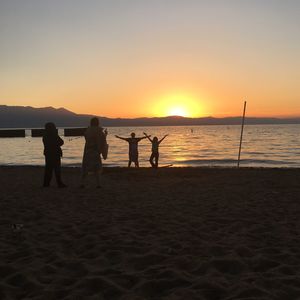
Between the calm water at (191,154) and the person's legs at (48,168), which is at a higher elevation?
the person's legs at (48,168)

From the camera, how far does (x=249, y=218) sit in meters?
6.75

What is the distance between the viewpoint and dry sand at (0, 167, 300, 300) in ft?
11.8

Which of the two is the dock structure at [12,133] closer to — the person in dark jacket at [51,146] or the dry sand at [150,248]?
the person in dark jacket at [51,146]

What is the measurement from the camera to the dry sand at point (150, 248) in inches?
142

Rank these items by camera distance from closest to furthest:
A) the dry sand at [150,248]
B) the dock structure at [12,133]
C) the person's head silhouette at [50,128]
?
the dry sand at [150,248] → the person's head silhouette at [50,128] → the dock structure at [12,133]

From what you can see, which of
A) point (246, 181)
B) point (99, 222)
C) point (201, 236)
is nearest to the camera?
point (201, 236)

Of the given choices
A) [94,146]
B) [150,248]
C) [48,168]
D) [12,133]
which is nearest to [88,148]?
[94,146]

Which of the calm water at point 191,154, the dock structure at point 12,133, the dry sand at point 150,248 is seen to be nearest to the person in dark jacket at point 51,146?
the dry sand at point 150,248

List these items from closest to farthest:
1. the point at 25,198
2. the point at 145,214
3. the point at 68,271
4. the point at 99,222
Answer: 1. the point at 68,271
2. the point at 99,222
3. the point at 145,214
4. the point at 25,198

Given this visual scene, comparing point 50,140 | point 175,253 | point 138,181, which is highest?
point 50,140

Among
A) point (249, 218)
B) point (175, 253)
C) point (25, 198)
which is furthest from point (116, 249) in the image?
point (25, 198)

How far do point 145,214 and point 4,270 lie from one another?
342 cm

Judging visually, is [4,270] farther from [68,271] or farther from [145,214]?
[145,214]

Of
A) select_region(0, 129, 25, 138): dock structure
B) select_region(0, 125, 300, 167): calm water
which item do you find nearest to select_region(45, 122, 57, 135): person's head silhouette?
select_region(0, 125, 300, 167): calm water
